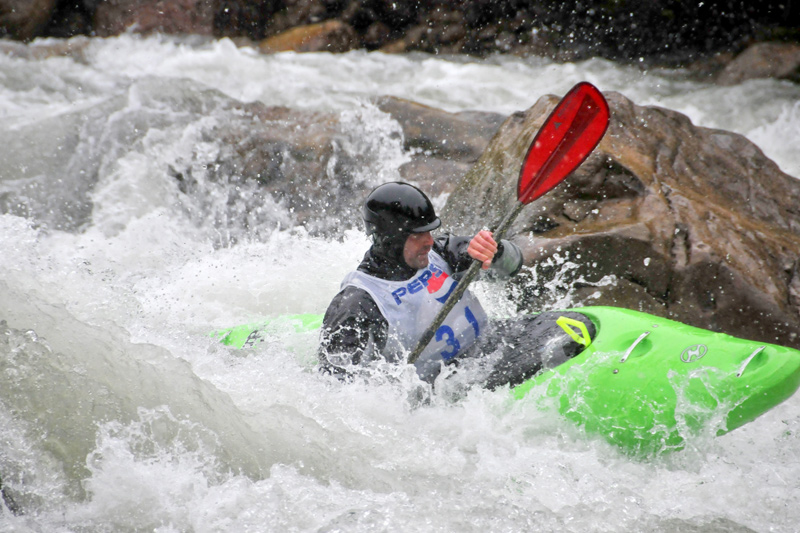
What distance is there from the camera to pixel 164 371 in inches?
97.5

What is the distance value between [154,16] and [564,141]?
8.44m

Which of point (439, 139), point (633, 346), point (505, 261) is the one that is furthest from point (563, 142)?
point (439, 139)

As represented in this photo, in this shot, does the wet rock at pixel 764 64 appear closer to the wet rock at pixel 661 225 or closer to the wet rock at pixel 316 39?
the wet rock at pixel 661 225

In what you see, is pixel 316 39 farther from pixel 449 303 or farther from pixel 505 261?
pixel 449 303

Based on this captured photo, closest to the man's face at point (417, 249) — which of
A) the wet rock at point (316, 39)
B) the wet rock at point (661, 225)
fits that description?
the wet rock at point (661, 225)

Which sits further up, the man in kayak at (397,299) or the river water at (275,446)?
the man in kayak at (397,299)

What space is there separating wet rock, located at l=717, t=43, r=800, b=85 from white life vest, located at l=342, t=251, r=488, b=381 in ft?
22.6

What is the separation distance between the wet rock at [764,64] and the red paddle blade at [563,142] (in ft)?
20.8

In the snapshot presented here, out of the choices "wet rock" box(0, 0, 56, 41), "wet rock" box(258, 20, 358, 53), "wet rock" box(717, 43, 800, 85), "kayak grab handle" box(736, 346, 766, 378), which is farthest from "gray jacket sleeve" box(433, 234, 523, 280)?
"wet rock" box(0, 0, 56, 41)

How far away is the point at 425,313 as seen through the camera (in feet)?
8.95

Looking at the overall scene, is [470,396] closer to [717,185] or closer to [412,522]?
[412,522]

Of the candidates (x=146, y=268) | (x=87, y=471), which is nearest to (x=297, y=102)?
(x=146, y=268)

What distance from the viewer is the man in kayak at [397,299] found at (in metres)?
2.51

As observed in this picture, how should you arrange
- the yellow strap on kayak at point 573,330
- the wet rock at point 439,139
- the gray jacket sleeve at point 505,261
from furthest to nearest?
1. the wet rock at point 439,139
2. the gray jacket sleeve at point 505,261
3. the yellow strap on kayak at point 573,330
